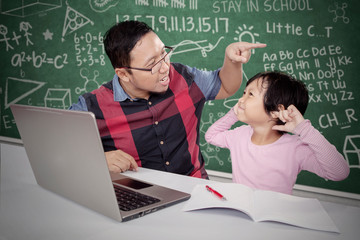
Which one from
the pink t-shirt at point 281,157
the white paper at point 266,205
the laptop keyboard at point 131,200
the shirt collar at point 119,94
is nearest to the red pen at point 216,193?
the white paper at point 266,205

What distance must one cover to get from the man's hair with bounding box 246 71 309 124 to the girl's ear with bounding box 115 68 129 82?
1.96 feet

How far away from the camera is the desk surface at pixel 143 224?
2.23ft

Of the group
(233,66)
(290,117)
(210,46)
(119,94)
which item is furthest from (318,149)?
(210,46)

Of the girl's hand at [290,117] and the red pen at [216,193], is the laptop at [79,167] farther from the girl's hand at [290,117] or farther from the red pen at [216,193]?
the girl's hand at [290,117]

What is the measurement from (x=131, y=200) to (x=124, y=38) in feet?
2.58

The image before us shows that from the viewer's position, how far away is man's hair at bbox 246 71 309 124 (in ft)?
3.75

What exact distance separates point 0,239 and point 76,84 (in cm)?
241

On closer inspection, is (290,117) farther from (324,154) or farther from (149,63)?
(149,63)

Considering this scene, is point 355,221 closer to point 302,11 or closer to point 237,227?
point 237,227

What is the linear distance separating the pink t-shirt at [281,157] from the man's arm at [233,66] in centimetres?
21

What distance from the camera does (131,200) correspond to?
0.83 meters

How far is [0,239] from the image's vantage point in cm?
68

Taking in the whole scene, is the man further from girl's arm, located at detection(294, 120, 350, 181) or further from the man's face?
girl's arm, located at detection(294, 120, 350, 181)

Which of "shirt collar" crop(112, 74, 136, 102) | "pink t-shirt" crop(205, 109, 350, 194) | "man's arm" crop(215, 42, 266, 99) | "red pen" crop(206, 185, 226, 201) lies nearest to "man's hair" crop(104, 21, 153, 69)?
"shirt collar" crop(112, 74, 136, 102)
